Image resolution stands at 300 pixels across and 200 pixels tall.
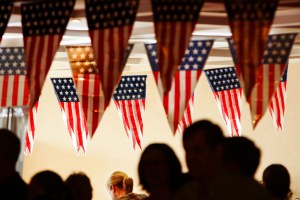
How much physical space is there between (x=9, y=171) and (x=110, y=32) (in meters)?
2.12

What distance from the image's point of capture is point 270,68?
9203 millimetres

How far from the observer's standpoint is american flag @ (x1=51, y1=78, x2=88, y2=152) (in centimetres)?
1320

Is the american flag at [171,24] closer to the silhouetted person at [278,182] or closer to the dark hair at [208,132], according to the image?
the silhouetted person at [278,182]

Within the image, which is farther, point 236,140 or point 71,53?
point 71,53

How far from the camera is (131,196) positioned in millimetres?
10125

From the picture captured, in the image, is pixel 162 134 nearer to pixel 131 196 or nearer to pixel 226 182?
pixel 131 196

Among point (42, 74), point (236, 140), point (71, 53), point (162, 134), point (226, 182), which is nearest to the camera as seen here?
point (226, 182)

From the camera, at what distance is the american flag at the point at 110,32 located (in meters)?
7.75

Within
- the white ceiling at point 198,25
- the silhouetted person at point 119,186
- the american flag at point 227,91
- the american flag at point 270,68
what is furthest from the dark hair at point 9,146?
the american flag at point 227,91

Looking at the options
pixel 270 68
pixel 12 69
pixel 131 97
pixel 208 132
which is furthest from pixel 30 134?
pixel 208 132

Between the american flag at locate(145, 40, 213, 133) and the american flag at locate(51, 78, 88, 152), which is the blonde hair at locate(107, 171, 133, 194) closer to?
the american flag at locate(145, 40, 213, 133)

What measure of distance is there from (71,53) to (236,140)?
20.8 feet

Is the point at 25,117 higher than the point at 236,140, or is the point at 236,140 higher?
the point at 236,140

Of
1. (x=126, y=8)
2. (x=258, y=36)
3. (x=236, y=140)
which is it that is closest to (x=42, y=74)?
(x=126, y=8)
